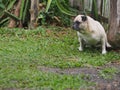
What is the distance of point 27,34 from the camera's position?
1215cm

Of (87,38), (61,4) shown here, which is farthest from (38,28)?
(87,38)

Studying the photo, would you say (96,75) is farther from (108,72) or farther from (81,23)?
(81,23)

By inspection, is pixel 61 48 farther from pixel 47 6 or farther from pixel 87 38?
pixel 47 6

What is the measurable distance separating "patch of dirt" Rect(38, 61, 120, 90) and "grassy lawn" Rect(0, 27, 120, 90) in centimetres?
16

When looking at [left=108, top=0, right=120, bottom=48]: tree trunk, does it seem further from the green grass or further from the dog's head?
the green grass

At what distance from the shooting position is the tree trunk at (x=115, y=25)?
9703mm

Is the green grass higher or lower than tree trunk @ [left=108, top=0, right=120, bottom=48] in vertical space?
lower

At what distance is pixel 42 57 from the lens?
8930 mm

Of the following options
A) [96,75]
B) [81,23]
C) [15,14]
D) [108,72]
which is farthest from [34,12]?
[96,75]

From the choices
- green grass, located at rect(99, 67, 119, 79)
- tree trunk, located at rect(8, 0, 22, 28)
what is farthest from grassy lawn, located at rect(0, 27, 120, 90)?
tree trunk, located at rect(8, 0, 22, 28)

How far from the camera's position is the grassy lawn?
6.56m

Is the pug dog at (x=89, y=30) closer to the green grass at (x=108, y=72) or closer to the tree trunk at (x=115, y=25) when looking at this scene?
the tree trunk at (x=115, y=25)

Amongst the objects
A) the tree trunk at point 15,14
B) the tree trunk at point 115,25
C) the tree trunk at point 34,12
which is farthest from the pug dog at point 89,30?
the tree trunk at point 15,14

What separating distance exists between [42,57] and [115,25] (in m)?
1.98
